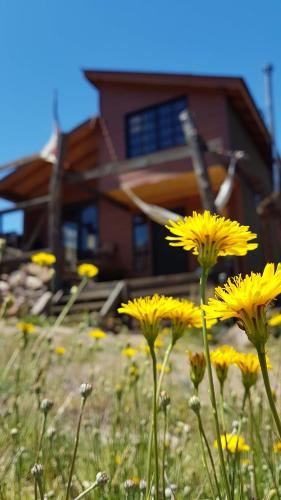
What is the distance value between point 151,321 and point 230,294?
28 cm

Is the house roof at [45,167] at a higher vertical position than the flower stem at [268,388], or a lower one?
higher

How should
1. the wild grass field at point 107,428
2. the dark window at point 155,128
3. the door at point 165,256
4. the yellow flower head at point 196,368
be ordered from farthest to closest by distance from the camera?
the door at point 165,256, the dark window at point 155,128, the wild grass field at point 107,428, the yellow flower head at point 196,368

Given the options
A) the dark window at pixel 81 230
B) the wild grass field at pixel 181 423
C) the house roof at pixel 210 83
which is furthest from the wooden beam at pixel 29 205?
the wild grass field at pixel 181 423

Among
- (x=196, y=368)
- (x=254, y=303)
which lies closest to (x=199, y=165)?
(x=196, y=368)

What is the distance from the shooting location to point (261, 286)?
805mm

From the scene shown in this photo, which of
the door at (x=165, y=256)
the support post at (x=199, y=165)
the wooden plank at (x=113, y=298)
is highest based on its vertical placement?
the support post at (x=199, y=165)

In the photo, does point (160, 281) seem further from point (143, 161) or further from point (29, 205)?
Result: point (29, 205)

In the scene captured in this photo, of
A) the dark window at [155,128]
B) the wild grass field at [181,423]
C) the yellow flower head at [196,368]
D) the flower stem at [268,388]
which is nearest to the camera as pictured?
the flower stem at [268,388]

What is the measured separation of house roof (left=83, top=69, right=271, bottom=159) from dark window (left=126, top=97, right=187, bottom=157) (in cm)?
64

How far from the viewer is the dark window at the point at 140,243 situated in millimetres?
14078

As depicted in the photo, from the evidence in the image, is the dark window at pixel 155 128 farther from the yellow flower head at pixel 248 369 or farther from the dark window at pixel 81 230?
the yellow flower head at pixel 248 369

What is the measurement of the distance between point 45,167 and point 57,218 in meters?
5.34

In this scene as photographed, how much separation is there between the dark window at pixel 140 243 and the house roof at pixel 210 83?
400 centimetres

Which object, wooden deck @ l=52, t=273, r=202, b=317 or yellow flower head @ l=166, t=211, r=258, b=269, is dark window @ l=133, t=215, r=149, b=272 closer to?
wooden deck @ l=52, t=273, r=202, b=317
